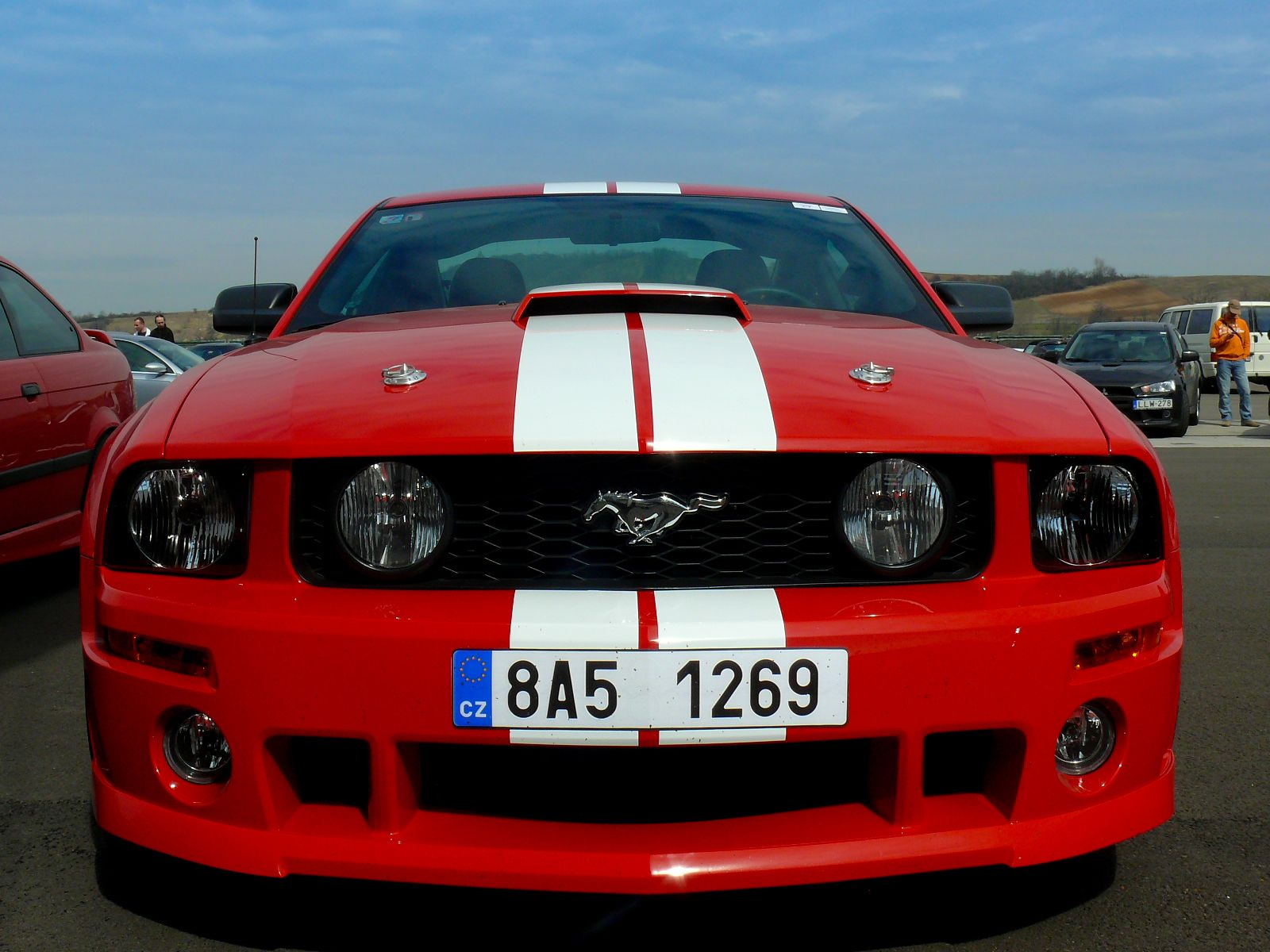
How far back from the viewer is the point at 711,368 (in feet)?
6.99

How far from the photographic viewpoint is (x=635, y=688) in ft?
5.95

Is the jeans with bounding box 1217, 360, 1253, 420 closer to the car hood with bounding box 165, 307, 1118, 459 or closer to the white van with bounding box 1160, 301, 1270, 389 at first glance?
the white van with bounding box 1160, 301, 1270, 389

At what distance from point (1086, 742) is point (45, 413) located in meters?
4.25

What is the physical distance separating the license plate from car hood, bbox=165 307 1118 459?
1.01 ft

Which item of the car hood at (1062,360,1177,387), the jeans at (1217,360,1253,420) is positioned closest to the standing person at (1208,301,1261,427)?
the jeans at (1217,360,1253,420)

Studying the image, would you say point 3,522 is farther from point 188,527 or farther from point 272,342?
point 188,527

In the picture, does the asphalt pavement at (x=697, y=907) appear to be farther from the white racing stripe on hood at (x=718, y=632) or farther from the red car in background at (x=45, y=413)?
the red car in background at (x=45, y=413)

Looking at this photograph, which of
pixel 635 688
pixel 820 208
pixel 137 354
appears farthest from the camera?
pixel 137 354

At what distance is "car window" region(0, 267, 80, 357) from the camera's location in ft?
17.0

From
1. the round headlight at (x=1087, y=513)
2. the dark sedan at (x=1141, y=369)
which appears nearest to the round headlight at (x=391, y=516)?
the round headlight at (x=1087, y=513)

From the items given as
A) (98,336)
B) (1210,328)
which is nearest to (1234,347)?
(1210,328)

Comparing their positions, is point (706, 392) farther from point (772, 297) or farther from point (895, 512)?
point (772, 297)

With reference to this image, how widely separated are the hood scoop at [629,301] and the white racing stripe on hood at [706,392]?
162 mm

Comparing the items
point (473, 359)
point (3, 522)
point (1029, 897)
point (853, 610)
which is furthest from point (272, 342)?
point (3, 522)
